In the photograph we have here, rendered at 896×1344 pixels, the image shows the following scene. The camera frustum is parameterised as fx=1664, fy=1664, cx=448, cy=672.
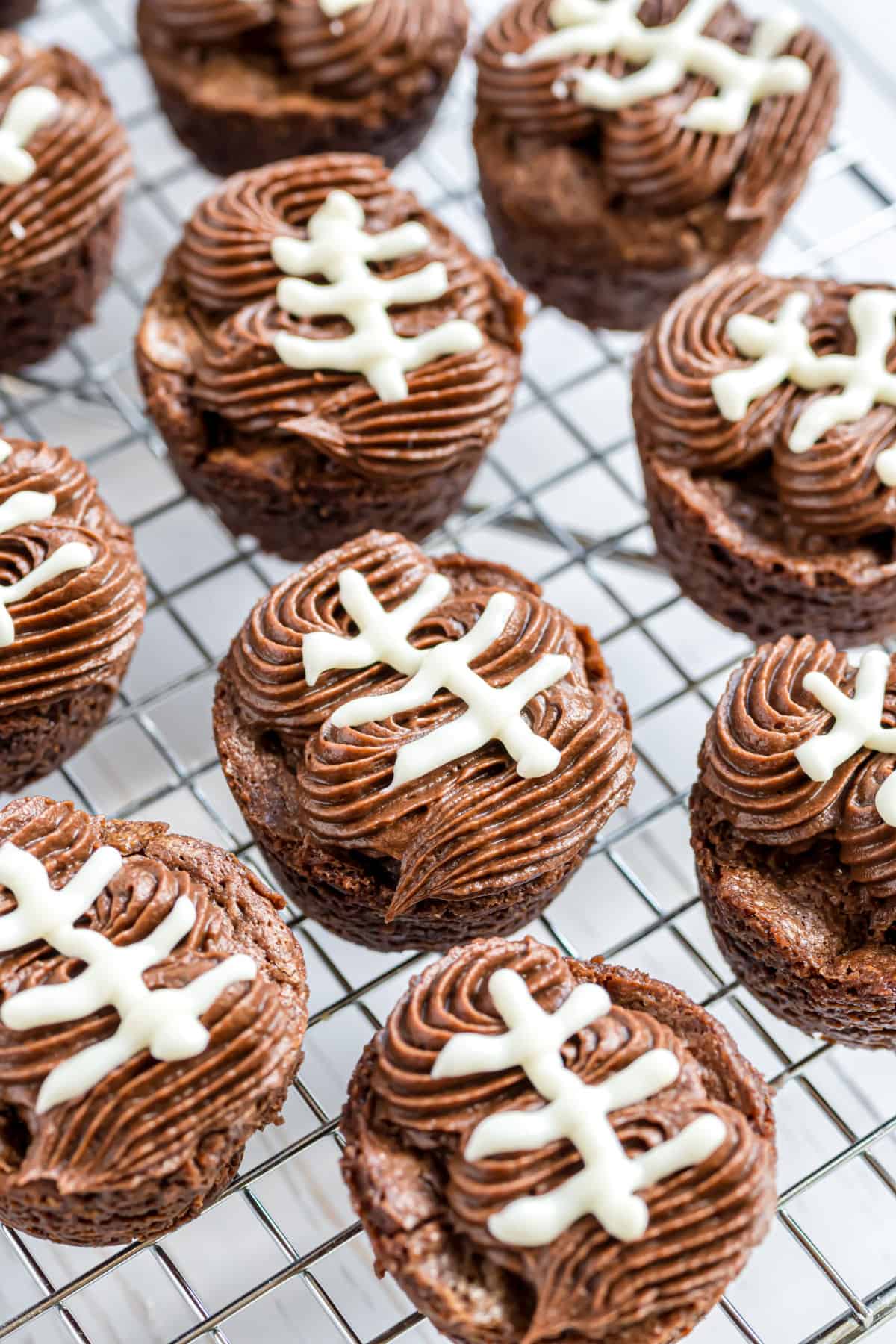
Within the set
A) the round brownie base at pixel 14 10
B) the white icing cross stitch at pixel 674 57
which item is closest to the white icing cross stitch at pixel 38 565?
the white icing cross stitch at pixel 674 57

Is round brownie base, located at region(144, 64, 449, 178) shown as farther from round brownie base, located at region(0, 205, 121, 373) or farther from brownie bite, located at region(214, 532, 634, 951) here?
brownie bite, located at region(214, 532, 634, 951)

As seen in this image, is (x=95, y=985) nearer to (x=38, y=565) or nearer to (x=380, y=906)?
(x=380, y=906)

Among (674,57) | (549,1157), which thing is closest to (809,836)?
(549,1157)

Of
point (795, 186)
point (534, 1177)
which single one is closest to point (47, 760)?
point (534, 1177)

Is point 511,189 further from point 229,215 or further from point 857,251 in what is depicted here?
point 857,251

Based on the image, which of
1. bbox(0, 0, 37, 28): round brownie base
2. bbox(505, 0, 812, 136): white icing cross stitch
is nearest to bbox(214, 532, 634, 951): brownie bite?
bbox(505, 0, 812, 136): white icing cross stitch

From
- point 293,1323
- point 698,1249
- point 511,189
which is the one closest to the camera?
point 698,1249

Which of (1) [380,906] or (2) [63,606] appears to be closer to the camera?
(1) [380,906]
